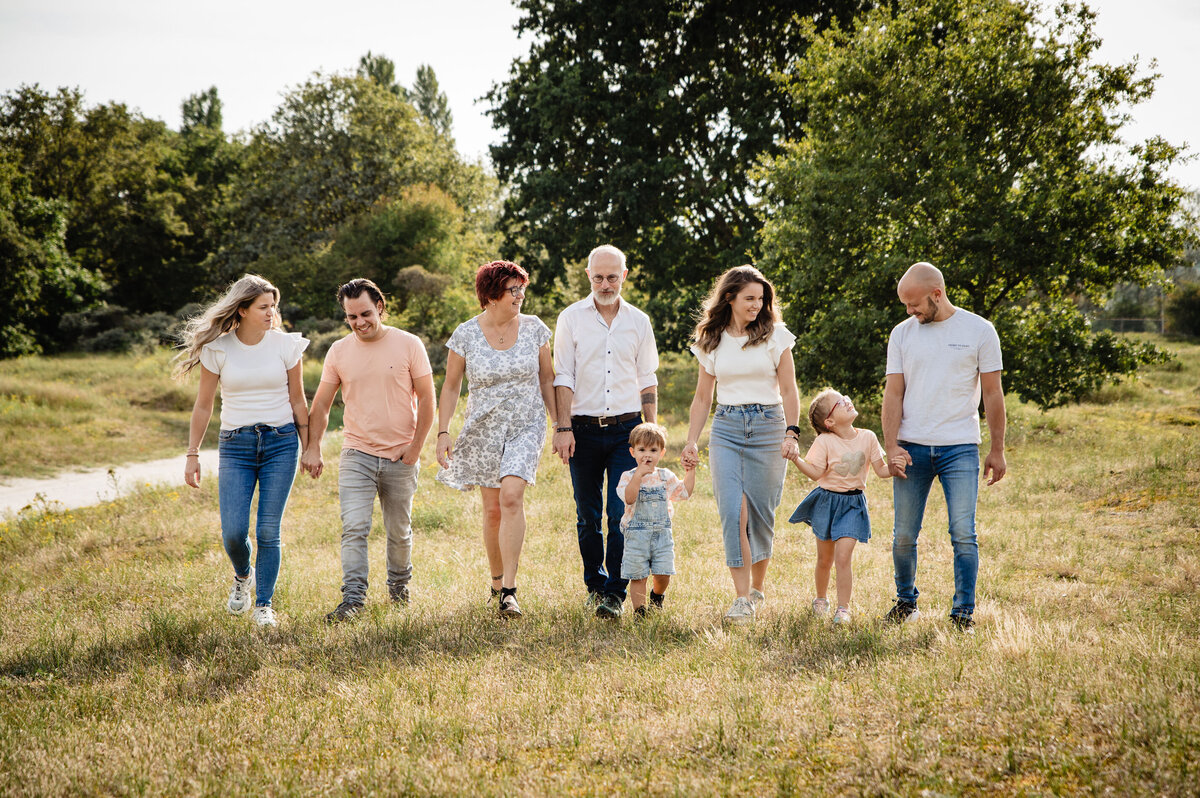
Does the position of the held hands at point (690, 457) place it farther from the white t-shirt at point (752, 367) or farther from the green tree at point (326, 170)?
the green tree at point (326, 170)

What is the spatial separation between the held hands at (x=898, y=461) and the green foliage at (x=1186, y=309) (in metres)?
42.5

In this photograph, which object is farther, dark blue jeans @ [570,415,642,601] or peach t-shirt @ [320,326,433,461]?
peach t-shirt @ [320,326,433,461]

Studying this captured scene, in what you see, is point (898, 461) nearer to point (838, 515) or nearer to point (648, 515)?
point (838, 515)

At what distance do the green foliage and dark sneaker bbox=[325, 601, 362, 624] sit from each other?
146ft

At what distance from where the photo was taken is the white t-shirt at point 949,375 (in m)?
5.34

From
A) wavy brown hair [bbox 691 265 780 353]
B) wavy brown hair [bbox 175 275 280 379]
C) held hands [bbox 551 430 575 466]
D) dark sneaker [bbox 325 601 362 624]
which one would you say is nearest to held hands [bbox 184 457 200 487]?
wavy brown hair [bbox 175 275 280 379]

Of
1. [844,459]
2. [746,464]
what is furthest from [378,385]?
[844,459]

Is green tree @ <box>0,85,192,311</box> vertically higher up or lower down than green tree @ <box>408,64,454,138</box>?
lower down

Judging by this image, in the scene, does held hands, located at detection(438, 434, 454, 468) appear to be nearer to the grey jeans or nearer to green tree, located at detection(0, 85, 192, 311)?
the grey jeans

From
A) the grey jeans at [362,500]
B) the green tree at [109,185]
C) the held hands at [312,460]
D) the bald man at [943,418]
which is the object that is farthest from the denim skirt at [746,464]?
the green tree at [109,185]

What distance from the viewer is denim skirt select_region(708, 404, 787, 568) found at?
18.3ft

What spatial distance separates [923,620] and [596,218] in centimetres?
1800

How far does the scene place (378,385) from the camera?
19.9 ft

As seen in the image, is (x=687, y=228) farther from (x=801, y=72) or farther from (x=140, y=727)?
(x=140, y=727)
